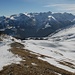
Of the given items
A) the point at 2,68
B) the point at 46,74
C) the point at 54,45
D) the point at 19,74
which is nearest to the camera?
the point at 19,74

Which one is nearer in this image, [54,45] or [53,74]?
[53,74]

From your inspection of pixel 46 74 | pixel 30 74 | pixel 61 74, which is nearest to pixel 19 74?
pixel 30 74

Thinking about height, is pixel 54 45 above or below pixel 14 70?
below

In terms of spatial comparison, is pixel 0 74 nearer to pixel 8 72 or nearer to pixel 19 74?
pixel 8 72

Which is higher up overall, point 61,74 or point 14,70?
point 14,70

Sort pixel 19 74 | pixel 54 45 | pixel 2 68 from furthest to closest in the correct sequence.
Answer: pixel 54 45, pixel 2 68, pixel 19 74

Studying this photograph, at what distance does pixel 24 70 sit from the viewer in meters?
27.7

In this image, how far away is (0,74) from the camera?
26234mm

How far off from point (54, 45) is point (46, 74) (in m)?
127

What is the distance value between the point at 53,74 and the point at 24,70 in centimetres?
436

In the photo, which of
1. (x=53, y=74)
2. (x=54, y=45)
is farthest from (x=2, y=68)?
(x=54, y=45)

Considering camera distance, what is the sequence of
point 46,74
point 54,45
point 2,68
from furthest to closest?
point 54,45 → point 2,68 → point 46,74

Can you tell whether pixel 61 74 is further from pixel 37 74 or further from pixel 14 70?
pixel 14 70

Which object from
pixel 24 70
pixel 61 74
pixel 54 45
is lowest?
pixel 54 45
